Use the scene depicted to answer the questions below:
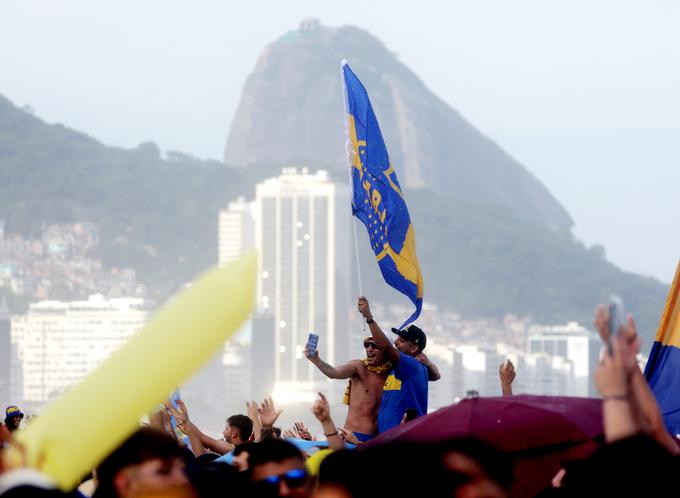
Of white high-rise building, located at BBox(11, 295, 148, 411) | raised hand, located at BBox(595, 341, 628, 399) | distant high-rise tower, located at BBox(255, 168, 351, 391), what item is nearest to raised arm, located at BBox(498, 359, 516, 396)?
raised hand, located at BBox(595, 341, 628, 399)

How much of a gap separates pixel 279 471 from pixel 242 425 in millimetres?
3296

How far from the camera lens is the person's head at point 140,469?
3764mm

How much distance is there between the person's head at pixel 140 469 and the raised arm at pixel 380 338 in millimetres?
3676

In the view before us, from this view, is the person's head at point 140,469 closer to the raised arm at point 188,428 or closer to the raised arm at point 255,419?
the raised arm at point 255,419

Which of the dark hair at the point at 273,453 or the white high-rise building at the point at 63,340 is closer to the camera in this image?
the dark hair at the point at 273,453

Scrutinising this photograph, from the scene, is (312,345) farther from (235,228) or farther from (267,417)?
(235,228)

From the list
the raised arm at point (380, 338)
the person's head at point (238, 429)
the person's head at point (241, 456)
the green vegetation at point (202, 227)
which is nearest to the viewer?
the person's head at point (241, 456)

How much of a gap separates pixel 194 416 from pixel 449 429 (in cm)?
9835

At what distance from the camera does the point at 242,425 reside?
7.25 meters

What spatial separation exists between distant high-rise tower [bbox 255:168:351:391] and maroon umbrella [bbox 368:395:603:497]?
96129 mm

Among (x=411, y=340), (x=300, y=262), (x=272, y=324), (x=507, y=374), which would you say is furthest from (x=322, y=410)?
(x=300, y=262)

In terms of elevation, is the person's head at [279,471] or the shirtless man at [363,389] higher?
the person's head at [279,471]

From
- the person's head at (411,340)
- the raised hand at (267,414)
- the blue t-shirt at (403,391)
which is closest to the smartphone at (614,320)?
the raised hand at (267,414)

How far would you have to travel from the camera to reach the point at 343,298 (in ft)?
344
